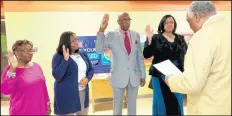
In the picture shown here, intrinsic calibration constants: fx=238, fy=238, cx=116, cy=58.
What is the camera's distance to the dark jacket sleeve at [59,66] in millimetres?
2146

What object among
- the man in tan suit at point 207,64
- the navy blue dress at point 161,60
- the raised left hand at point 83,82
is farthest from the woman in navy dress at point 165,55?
the man in tan suit at point 207,64

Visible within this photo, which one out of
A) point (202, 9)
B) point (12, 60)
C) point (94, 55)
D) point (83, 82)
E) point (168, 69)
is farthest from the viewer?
point (94, 55)

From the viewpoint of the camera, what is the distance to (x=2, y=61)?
6.66 ft

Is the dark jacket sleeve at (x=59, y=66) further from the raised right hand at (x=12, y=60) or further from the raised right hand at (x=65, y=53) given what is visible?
the raised right hand at (x=12, y=60)

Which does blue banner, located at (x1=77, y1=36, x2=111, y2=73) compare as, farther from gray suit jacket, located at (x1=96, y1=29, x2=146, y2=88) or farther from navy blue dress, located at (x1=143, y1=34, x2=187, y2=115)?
navy blue dress, located at (x1=143, y1=34, x2=187, y2=115)

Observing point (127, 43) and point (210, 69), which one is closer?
point (210, 69)

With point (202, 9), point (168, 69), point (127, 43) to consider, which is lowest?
point (168, 69)

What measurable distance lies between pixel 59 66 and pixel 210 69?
132cm

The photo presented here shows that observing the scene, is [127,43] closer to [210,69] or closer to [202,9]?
[202,9]

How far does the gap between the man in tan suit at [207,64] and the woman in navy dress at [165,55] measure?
0.91 meters

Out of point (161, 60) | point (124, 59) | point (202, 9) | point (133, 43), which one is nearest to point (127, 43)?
point (133, 43)

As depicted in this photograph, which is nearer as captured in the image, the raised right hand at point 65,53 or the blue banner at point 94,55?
the raised right hand at point 65,53

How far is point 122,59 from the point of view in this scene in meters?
2.56

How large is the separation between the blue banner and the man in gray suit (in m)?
0.23
